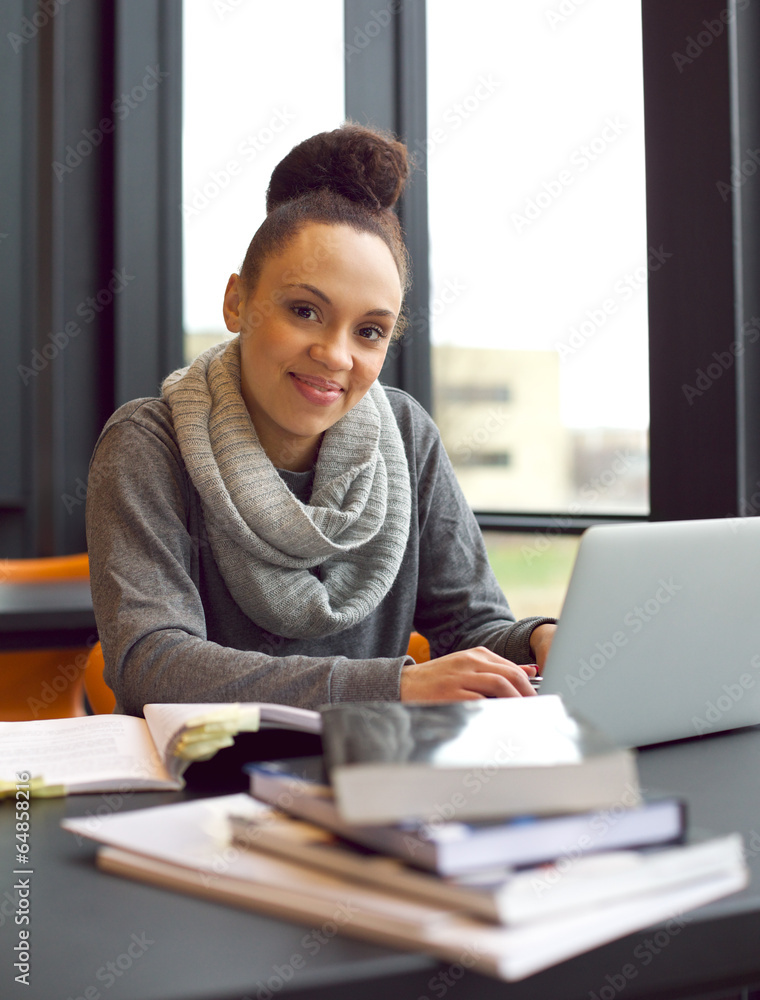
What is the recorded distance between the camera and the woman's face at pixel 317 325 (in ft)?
4.56

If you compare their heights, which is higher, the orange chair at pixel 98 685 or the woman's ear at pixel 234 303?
the woman's ear at pixel 234 303

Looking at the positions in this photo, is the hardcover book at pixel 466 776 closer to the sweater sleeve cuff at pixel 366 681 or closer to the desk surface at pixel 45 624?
the sweater sleeve cuff at pixel 366 681

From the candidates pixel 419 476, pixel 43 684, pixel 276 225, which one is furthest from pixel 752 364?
pixel 43 684

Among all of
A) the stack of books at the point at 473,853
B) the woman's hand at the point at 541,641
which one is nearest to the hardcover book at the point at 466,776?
the stack of books at the point at 473,853

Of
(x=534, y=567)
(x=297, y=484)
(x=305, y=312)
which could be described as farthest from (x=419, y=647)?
(x=534, y=567)

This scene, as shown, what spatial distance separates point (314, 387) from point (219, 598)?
1.16 feet

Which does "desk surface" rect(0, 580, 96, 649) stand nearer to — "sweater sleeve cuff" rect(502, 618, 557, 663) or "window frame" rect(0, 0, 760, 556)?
"sweater sleeve cuff" rect(502, 618, 557, 663)

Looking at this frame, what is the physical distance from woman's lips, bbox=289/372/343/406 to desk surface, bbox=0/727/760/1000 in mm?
936

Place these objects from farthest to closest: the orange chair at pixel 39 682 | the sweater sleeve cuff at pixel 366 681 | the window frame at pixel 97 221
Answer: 1. the window frame at pixel 97 221
2. the orange chair at pixel 39 682
3. the sweater sleeve cuff at pixel 366 681

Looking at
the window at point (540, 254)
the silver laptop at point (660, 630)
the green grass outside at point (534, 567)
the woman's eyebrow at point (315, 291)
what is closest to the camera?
the silver laptop at point (660, 630)

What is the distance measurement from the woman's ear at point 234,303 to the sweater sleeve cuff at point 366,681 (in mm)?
748

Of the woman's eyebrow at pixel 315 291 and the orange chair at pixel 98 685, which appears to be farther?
the orange chair at pixel 98 685

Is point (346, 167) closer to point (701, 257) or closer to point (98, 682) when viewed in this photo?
point (701, 257)

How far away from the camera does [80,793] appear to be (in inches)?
30.2
